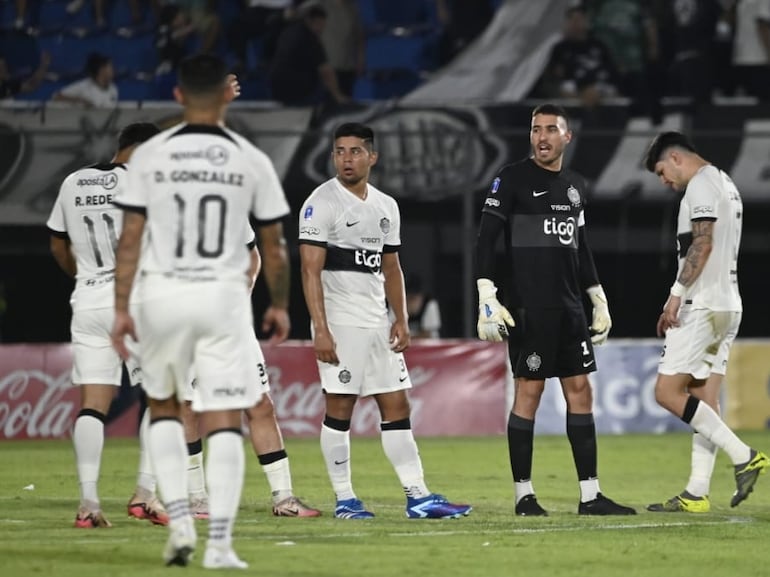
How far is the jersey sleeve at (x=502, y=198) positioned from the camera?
9.67 m

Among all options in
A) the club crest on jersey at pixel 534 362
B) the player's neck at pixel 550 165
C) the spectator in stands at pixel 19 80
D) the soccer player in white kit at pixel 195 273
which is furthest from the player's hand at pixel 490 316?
the spectator in stands at pixel 19 80

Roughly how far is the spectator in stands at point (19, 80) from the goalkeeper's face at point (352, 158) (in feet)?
35.3

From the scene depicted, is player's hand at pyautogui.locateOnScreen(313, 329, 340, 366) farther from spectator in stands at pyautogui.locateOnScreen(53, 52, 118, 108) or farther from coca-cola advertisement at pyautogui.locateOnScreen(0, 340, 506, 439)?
spectator in stands at pyautogui.locateOnScreen(53, 52, 118, 108)

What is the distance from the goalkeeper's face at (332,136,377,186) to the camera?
31.0 ft

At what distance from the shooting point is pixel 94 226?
9133 mm

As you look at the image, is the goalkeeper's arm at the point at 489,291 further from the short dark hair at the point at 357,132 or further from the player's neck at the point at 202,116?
the player's neck at the point at 202,116

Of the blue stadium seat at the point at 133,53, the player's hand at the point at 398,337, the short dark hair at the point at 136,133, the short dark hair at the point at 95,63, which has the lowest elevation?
the player's hand at the point at 398,337

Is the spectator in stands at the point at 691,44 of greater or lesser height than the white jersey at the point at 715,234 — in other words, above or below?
above

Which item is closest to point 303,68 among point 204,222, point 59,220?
point 59,220

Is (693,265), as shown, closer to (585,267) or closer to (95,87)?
(585,267)

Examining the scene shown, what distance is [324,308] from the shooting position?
930 centimetres

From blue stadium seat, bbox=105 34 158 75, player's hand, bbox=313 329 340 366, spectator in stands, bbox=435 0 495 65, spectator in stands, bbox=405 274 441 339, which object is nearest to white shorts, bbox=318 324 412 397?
player's hand, bbox=313 329 340 366

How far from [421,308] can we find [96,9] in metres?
6.52

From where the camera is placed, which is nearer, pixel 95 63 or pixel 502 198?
pixel 502 198
